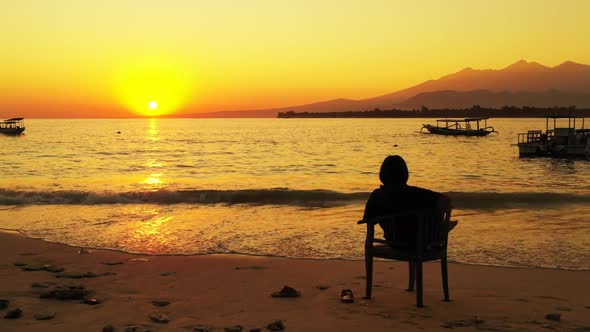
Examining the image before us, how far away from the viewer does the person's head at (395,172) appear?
5.35 metres

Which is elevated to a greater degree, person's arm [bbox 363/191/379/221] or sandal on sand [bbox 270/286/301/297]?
person's arm [bbox 363/191/379/221]

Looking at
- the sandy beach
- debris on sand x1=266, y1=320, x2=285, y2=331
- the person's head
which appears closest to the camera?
debris on sand x1=266, y1=320, x2=285, y2=331

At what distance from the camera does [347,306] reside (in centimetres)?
543

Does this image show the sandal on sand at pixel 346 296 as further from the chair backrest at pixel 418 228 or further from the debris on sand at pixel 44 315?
the debris on sand at pixel 44 315

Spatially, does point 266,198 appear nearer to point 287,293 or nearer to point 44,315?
point 287,293

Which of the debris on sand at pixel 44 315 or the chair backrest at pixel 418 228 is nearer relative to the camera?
the debris on sand at pixel 44 315

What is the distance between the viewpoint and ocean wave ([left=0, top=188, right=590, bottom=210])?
51.8ft

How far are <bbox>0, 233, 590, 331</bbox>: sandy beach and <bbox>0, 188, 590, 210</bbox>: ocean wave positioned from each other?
25.6 ft

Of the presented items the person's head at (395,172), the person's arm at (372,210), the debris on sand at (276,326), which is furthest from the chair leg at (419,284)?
the debris on sand at (276,326)

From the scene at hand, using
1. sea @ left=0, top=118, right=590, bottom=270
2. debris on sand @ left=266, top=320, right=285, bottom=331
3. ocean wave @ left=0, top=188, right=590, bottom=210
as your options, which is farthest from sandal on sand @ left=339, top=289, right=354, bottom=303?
ocean wave @ left=0, top=188, right=590, bottom=210

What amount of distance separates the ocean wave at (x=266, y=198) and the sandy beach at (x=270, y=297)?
25.6ft

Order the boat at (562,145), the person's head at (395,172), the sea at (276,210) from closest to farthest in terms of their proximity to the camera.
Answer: the person's head at (395,172), the sea at (276,210), the boat at (562,145)

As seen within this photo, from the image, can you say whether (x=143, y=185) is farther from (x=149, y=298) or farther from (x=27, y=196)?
(x=149, y=298)

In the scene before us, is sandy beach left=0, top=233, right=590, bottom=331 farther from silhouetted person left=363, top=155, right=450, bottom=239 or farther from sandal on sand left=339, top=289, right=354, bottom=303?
silhouetted person left=363, top=155, right=450, bottom=239
